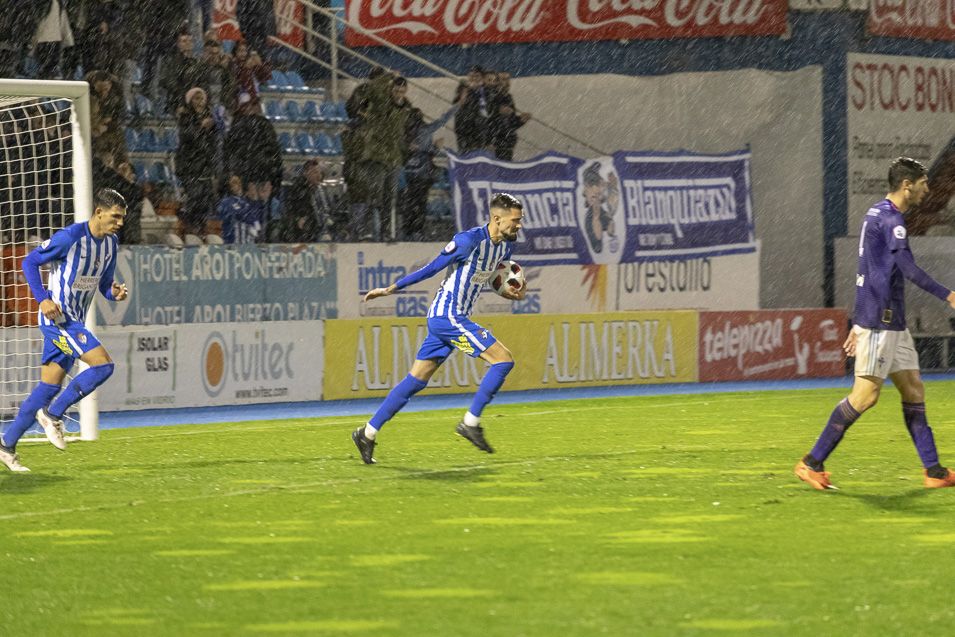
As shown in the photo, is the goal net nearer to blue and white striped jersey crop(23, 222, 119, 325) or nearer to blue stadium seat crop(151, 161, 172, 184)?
blue and white striped jersey crop(23, 222, 119, 325)

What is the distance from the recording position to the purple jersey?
995 centimetres

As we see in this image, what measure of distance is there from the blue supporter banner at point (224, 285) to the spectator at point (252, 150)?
3.70 ft

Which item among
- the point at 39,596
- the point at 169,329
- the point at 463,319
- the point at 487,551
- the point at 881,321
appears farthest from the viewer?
the point at 169,329

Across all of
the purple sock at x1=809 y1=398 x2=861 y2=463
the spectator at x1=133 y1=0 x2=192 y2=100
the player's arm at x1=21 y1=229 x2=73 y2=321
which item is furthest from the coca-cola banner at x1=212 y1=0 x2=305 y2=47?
the purple sock at x1=809 y1=398 x2=861 y2=463

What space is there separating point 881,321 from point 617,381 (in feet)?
43.6

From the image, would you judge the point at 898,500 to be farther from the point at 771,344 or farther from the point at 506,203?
the point at 771,344

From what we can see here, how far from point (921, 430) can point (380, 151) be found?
12.8 meters

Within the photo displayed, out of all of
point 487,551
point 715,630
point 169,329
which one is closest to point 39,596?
point 487,551

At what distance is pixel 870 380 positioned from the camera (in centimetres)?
1008

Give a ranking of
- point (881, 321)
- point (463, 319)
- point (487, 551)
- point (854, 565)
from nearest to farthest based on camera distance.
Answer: point (854, 565), point (487, 551), point (881, 321), point (463, 319)

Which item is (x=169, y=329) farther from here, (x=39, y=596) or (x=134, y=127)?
(x=39, y=596)

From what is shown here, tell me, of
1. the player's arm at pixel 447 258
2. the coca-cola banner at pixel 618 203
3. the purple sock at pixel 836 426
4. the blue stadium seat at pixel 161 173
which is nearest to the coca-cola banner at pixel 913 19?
the coca-cola banner at pixel 618 203

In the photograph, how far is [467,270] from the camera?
12.7 metres

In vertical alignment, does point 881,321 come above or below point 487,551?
above
